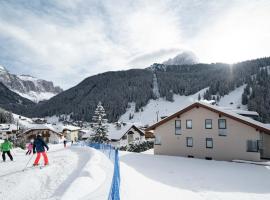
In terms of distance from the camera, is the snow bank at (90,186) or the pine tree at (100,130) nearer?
the snow bank at (90,186)

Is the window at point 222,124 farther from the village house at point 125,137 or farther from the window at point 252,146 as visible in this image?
the village house at point 125,137

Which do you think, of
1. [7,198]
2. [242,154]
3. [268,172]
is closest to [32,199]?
[7,198]

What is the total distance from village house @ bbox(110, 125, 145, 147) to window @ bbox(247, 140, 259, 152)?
133 ft

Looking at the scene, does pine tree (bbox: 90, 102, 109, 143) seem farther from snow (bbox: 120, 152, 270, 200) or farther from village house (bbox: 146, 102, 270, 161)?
snow (bbox: 120, 152, 270, 200)

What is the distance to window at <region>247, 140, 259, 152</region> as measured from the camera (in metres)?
27.0

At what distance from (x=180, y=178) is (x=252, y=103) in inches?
5525

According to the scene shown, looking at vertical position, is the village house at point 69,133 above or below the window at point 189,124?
below

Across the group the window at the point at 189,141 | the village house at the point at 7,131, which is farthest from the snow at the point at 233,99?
the window at the point at 189,141

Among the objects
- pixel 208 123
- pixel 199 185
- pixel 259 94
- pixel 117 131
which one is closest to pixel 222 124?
pixel 208 123

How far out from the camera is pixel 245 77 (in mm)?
193500

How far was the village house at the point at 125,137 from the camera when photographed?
69.8 m

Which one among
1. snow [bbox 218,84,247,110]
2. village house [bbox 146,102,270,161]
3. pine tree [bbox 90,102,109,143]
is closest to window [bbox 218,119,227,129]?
village house [bbox 146,102,270,161]

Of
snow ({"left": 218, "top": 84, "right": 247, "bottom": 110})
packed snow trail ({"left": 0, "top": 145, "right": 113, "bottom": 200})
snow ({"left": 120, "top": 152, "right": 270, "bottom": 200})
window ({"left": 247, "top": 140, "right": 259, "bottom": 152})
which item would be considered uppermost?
snow ({"left": 218, "top": 84, "right": 247, "bottom": 110})

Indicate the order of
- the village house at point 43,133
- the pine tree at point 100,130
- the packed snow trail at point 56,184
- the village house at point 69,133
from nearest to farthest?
the packed snow trail at point 56,184 → the pine tree at point 100,130 → the village house at point 43,133 → the village house at point 69,133
